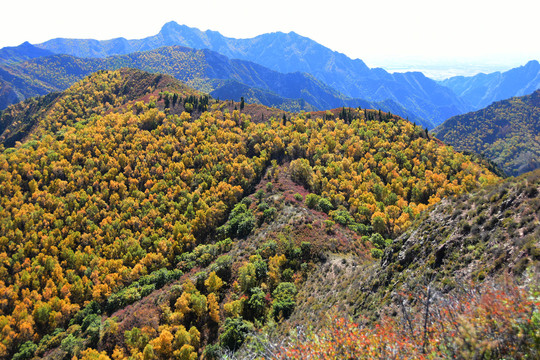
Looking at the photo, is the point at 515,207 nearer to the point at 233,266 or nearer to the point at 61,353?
the point at 233,266

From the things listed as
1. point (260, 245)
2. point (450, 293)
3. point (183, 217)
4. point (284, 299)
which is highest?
point (450, 293)

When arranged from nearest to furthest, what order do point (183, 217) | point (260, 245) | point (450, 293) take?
point (450, 293) < point (260, 245) < point (183, 217)

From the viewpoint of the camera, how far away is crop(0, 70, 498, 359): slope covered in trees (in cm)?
7038

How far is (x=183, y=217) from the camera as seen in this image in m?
122

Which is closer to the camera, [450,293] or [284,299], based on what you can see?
[450,293]

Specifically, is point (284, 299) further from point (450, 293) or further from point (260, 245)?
point (450, 293)

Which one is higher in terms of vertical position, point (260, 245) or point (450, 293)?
point (450, 293)

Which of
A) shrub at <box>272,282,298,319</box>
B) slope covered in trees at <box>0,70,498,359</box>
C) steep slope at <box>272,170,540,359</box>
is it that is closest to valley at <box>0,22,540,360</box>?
steep slope at <box>272,170,540,359</box>

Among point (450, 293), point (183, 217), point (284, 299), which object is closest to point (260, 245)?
point (284, 299)

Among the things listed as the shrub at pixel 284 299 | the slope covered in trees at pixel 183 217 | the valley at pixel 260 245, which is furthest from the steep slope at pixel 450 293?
the slope covered in trees at pixel 183 217

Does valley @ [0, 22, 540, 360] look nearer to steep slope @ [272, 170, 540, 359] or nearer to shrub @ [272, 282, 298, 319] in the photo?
steep slope @ [272, 170, 540, 359]

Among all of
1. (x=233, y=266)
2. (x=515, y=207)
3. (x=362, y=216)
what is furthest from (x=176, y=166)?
(x=515, y=207)

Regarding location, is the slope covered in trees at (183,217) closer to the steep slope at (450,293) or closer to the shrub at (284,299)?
the shrub at (284,299)

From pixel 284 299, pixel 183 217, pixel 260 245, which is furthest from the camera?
pixel 183 217
